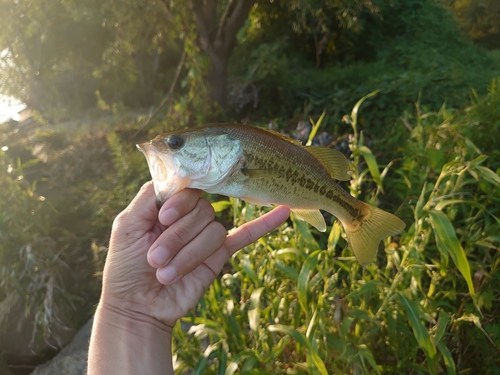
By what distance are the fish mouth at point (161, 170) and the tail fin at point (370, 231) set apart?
930 millimetres

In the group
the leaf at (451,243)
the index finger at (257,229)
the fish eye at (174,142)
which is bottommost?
the leaf at (451,243)

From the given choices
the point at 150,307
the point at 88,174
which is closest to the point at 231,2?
the point at 88,174

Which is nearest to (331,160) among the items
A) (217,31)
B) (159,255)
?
(159,255)

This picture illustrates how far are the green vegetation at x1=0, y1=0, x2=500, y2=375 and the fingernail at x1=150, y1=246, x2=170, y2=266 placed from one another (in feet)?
2.72

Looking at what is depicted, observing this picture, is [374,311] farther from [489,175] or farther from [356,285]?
[489,175]

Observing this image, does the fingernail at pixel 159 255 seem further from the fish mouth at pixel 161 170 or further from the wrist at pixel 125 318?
the wrist at pixel 125 318

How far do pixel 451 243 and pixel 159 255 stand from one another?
1.43 meters

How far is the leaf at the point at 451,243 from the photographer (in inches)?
70.5

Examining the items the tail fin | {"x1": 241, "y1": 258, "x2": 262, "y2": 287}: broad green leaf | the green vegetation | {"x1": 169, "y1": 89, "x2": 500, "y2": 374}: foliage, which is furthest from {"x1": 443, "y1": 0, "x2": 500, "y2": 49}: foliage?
{"x1": 241, "y1": 258, "x2": 262, "y2": 287}: broad green leaf

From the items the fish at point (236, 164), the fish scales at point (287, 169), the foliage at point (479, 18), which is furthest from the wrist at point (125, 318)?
the foliage at point (479, 18)

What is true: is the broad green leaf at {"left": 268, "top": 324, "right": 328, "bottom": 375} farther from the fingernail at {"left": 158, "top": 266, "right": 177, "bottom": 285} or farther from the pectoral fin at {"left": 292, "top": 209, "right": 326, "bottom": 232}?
the fingernail at {"left": 158, "top": 266, "right": 177, "bottom": 285}

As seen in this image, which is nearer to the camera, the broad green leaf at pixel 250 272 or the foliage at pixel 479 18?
the broad green leaf at pixel 250 272

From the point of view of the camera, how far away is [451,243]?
6.04ft

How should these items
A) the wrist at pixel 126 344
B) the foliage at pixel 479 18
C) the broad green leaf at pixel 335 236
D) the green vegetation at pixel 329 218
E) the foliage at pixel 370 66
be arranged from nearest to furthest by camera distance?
the wrist at pixel 126 344, the green vegetation at pixel 329 218, the broad green leaf at pixel 335 236, the foliage at pixel 370 66, the foliage at pixel 479 18
